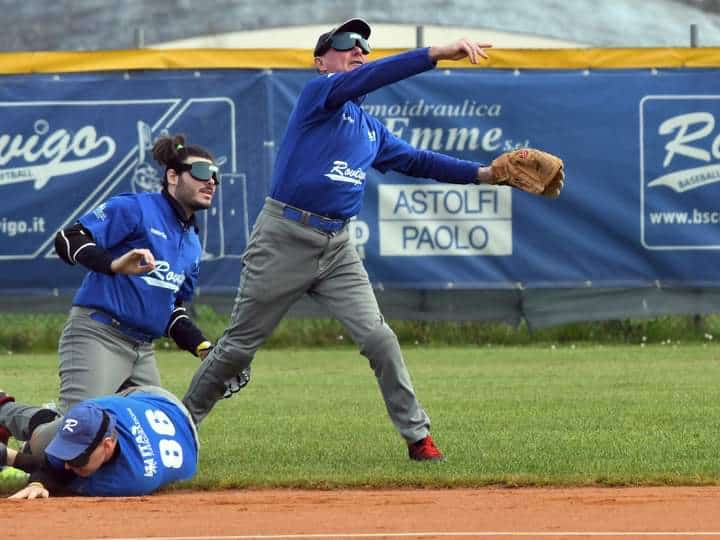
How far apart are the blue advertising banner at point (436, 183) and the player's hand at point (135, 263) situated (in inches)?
265

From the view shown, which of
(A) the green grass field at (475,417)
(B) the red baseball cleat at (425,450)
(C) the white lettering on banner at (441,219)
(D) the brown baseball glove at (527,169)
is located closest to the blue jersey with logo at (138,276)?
(A) the green grass field at (475,417)

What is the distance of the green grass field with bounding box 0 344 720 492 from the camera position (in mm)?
7918

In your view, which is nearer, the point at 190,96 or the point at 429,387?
the point at 429,387

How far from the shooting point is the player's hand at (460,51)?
7.34m

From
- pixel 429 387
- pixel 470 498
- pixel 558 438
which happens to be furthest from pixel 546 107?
pixel 470 498

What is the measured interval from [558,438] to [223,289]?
580cm

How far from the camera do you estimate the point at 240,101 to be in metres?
14.6

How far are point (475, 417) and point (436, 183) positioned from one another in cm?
466

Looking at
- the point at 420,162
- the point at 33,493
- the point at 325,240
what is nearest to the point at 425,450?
the point at 325,240

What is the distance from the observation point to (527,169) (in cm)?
841

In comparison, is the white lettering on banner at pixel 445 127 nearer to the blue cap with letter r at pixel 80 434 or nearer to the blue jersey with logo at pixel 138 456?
the blue jersey with logo at pixel 138 456

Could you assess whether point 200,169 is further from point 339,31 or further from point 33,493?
point 33,493

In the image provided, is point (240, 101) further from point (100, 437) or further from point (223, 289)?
point (100, 437)

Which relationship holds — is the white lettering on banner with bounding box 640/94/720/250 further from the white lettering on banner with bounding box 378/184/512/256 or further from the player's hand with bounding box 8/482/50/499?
the player's hand with bounding box 8/482/50/499
